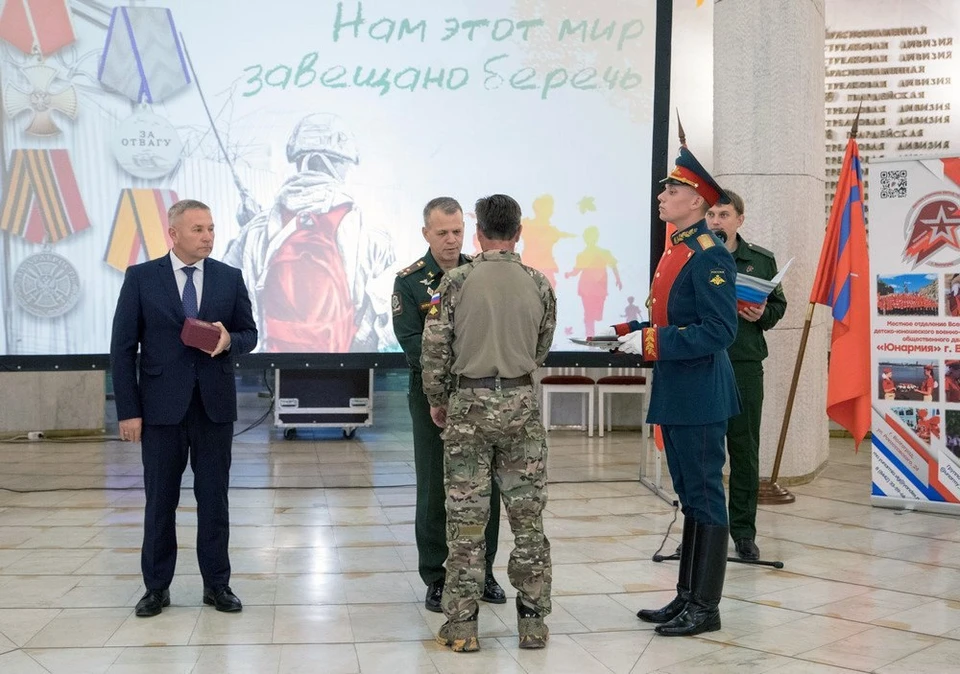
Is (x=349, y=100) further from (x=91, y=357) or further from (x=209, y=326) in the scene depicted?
(x=209, y=326)

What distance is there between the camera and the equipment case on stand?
345 inches

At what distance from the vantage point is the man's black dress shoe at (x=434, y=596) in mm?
4148

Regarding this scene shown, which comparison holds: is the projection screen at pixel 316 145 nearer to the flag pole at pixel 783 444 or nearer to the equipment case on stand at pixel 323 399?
the flag pole at pixel 783 444

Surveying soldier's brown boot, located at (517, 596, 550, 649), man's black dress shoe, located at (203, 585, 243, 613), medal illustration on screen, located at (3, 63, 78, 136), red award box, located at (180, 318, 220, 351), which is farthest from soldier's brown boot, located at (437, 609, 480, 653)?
medal illustration on screen, located at (3, 63, 78, 136)

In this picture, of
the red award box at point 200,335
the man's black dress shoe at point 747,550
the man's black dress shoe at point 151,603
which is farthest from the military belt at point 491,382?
the man's black dress shoe at point 747,550

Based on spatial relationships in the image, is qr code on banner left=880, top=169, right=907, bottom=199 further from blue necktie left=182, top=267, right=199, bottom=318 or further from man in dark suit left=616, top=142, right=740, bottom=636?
blue necktie left=182, top=267, right=199, bottom=318

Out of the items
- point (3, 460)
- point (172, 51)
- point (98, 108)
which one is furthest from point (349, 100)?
point (3, 460)

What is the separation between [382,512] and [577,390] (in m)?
3.69

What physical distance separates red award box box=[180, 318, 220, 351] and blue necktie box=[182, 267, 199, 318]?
0.45 feet

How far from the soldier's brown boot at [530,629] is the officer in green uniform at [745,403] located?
5.45 feet

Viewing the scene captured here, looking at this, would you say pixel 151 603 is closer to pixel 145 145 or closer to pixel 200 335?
pixel 200 335

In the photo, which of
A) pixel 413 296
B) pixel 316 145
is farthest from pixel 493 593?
pixel 316 145

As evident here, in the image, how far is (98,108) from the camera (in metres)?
6.49

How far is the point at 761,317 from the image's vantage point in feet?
16.7
